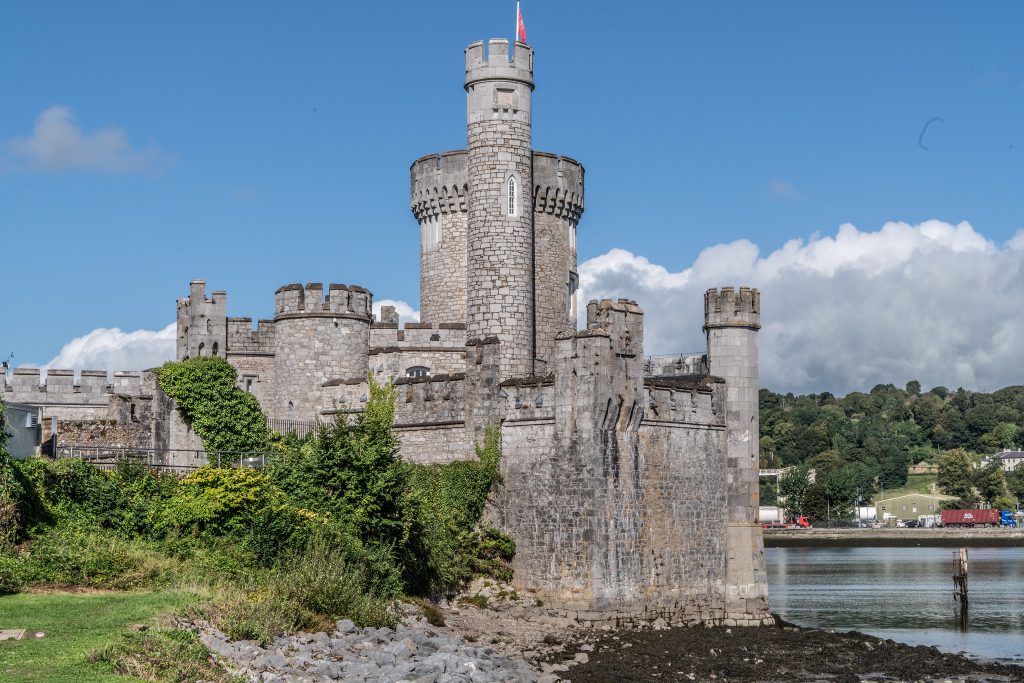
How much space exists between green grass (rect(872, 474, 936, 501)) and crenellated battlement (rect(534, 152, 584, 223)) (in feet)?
439

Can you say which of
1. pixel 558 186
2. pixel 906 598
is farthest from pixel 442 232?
pixel 906 598

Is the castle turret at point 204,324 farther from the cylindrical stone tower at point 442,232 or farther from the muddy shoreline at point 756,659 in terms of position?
the muddy shoreline at point 756,659

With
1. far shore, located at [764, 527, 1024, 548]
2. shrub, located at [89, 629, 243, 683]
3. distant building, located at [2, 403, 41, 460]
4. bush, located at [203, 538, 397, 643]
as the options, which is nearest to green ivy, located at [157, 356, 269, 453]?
distant building, located at [2, 403, 41, 460]

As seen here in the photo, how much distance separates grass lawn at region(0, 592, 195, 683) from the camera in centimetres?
2105

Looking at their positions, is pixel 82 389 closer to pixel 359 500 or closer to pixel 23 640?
pixel 359 500

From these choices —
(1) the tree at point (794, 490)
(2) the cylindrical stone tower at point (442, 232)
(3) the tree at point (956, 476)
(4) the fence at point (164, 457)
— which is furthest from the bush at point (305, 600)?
(3) the tree at point (956, 476)

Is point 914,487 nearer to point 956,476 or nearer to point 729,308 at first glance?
point 956,476

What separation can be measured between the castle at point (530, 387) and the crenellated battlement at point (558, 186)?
0.07 metres

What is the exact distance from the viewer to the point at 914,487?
191m

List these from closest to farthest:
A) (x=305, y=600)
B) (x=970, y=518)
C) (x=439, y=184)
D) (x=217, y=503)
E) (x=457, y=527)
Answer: (x=305, y=600)
(x=217, y=503)
(x=457, y=527)
(x=439, y=184)
(x=970, y=518)

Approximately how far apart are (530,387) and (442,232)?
40.2 ft

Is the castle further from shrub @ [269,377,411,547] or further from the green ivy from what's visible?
shrub @ [269,377,411,547]

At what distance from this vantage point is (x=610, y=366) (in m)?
38.0

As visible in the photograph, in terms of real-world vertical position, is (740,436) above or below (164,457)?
above
